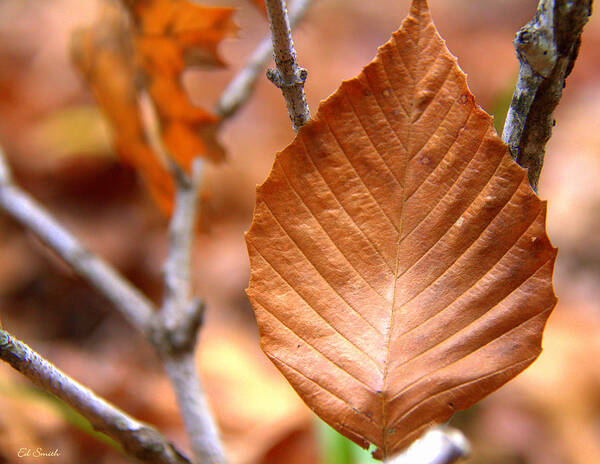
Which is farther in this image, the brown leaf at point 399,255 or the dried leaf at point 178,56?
the dried leaf at point 178,56

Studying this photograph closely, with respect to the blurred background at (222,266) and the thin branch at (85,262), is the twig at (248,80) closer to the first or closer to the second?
the blurred background at (222,266)

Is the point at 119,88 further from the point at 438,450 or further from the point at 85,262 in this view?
the point at 438,450

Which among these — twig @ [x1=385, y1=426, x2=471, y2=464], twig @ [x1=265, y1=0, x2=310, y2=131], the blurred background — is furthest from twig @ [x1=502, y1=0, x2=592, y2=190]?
the blurred background

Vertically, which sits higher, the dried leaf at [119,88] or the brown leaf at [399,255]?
the dried leaf at [119,88]

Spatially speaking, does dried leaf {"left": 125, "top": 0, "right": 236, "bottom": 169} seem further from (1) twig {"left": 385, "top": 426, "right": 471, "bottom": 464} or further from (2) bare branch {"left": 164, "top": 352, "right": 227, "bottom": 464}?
(1) twig {"left": 385, "top": 426, "right": 471, "bottom": 464}

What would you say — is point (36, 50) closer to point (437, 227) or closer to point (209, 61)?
point (209, 61)

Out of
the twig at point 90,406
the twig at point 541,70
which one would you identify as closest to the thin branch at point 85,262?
the twig at point 90,406
